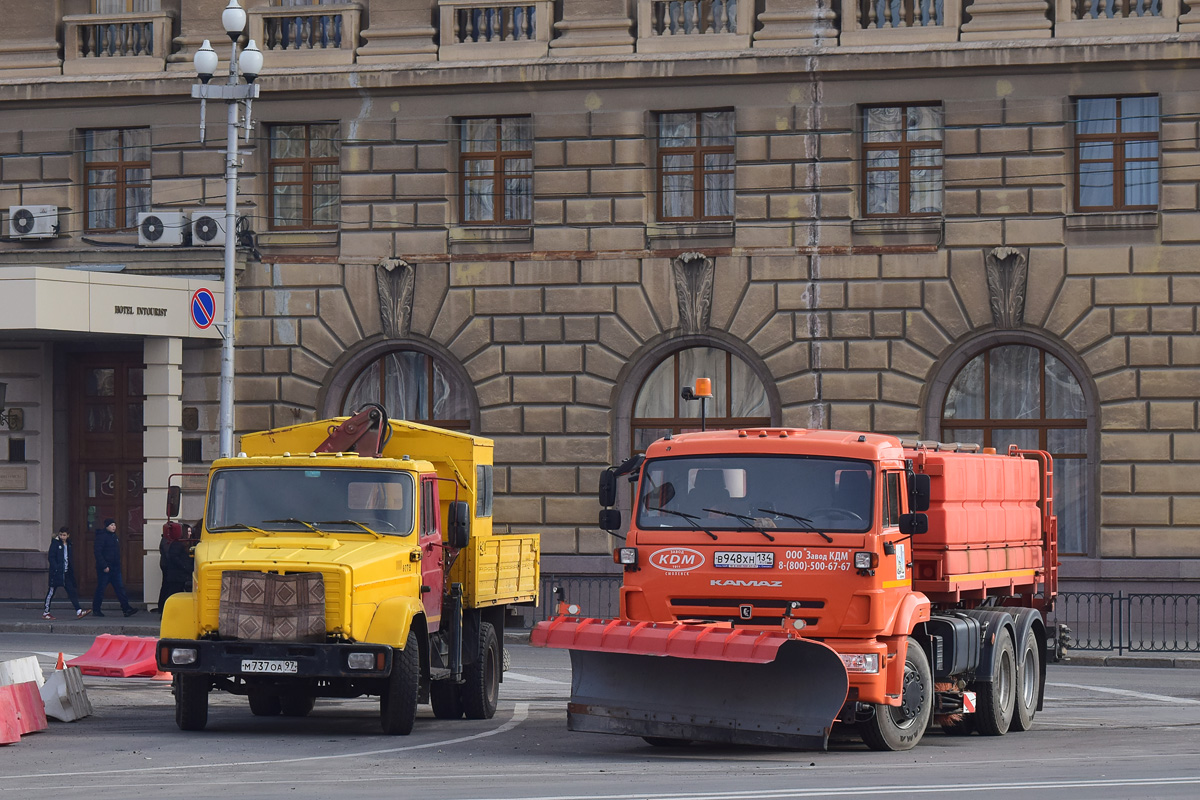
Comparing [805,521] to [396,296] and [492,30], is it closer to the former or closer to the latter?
[396,296]

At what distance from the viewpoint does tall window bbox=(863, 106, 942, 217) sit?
30.6 meters

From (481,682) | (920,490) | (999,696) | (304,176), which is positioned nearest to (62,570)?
(304,176)

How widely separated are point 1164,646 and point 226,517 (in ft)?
51.8

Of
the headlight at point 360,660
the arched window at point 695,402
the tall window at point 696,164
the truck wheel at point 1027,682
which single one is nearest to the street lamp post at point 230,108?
the arched window at point 695,402

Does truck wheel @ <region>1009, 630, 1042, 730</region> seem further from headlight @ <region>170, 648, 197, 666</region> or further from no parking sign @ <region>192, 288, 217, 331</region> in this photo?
no parking sign @ <region>192, 288, 217, 331</region>

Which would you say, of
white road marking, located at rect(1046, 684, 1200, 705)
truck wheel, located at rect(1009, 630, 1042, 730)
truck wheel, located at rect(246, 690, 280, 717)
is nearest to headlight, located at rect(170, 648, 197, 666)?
truck wheel, located at rect(246, 690, 280, 717)

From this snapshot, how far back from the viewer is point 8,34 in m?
33.7

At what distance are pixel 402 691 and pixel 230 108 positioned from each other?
48.7 feet

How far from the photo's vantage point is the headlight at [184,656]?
15.8 metres

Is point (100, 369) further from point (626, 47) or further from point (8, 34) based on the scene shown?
point (626, 47)

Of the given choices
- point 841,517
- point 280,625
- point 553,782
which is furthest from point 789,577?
point 280,625

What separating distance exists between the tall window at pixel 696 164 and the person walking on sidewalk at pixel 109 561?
10.5 meters

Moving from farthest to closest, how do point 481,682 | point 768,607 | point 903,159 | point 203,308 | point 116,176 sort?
point 116,176, point 203,308, point 903,159, point 481,682, point 768,607

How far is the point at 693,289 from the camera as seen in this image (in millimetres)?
31234
